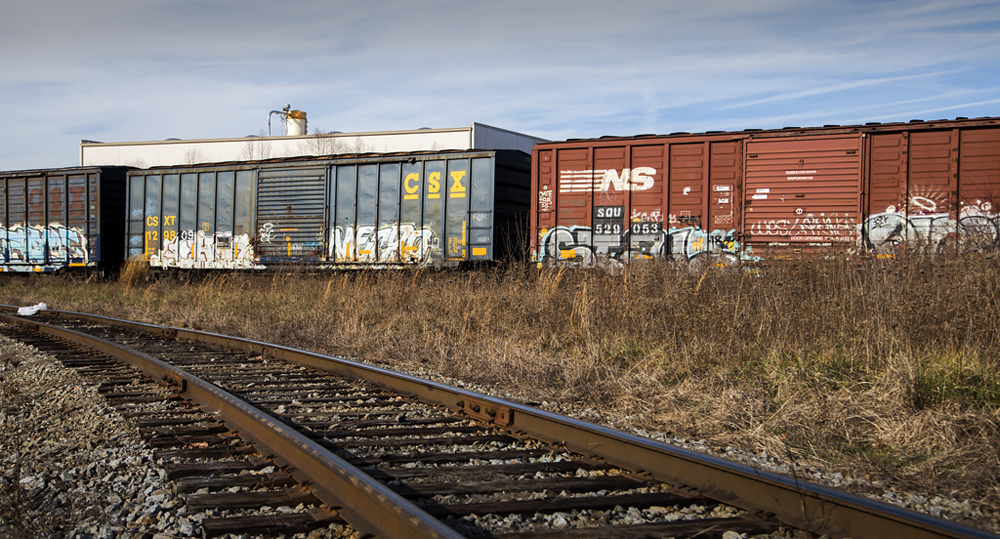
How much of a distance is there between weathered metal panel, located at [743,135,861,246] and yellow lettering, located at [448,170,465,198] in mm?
5637

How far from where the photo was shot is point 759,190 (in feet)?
38.7

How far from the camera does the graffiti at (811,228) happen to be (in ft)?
36.8

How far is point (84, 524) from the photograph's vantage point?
9.44 ft

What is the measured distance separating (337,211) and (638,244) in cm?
714

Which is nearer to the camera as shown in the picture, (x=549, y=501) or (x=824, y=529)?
(x=824, y=529)

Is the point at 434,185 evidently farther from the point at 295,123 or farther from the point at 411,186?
the point at 295,123

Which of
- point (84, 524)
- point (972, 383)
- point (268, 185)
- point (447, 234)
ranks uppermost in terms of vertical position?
point (268, 185)

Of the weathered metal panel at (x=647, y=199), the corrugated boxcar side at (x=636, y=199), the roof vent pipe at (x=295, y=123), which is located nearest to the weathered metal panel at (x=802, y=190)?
the corrugated boxcar side at (x=636, y=199)

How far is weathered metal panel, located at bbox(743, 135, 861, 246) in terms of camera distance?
11.3 meters

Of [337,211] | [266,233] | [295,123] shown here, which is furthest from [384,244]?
[295,123]

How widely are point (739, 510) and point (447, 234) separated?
456 inches

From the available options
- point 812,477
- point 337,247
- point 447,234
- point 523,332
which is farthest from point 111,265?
point 812,477

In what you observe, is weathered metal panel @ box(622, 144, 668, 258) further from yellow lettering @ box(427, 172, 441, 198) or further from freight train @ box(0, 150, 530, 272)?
yellow lettering @ box(427, 172, 441, 198)

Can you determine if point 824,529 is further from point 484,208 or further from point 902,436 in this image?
point 484,208
